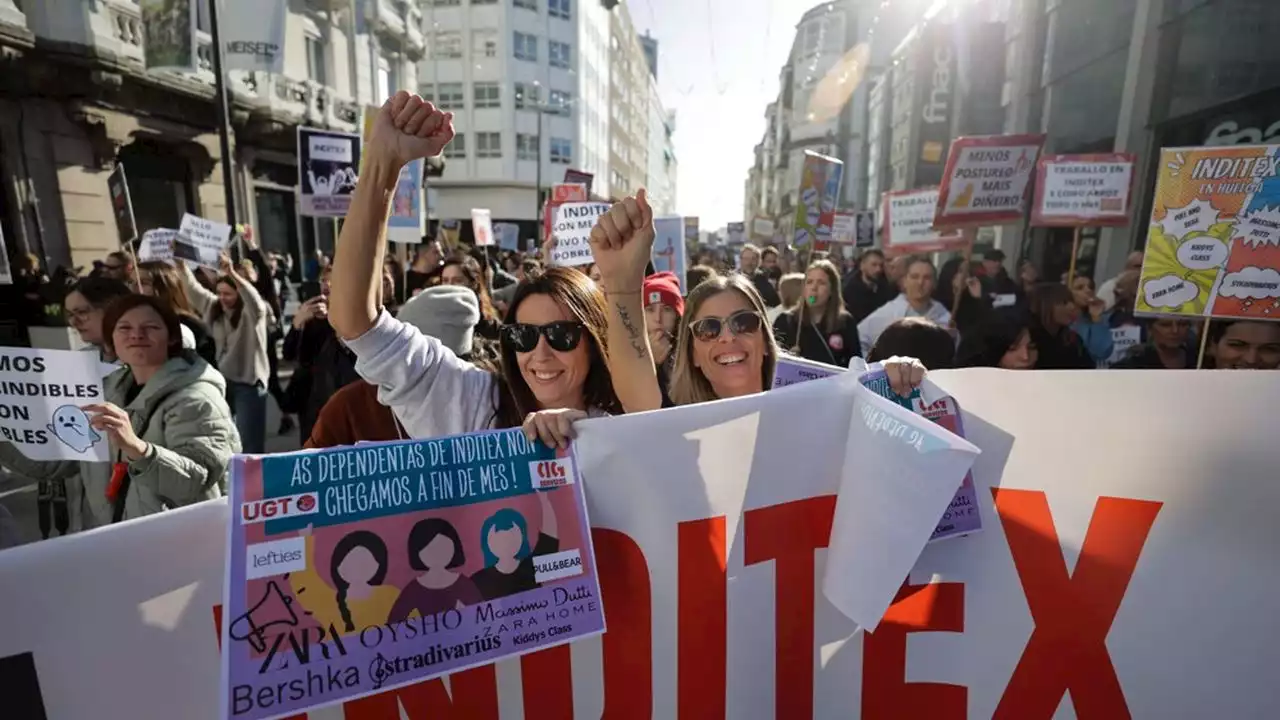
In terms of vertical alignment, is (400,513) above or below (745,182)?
below

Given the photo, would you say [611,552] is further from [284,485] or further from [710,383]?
[710,383]

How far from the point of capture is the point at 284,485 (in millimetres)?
1241

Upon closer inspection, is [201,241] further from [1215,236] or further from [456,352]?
[1215,236]

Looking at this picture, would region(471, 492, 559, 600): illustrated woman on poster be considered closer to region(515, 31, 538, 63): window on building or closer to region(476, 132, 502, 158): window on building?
region(476, 132, 502, 158): window on building

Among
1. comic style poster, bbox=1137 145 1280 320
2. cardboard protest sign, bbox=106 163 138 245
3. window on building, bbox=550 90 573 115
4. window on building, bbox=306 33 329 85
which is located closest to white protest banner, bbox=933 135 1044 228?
comic style poster, bbox=1137 145 1280 320

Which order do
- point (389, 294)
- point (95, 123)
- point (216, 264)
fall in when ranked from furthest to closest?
point (95, 123), point (216, 264), point (389, 294)

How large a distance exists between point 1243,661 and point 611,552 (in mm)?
1468

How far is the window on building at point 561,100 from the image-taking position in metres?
38.2

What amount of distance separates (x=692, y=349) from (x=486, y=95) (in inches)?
1521

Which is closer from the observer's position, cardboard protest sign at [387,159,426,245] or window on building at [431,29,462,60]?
cardboard protest sign at [387,159,426,245]

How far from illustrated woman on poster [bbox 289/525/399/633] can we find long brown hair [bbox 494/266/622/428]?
72 centimetres

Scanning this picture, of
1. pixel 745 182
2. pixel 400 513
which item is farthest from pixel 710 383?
pixel 745 182

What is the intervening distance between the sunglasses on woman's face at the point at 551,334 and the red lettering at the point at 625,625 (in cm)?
61

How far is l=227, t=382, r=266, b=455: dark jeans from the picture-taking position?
4.88 meters
